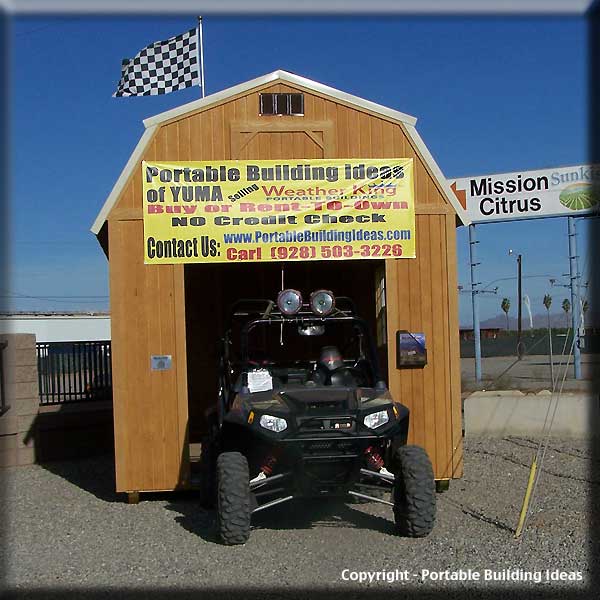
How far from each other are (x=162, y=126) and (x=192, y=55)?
255 centimetres

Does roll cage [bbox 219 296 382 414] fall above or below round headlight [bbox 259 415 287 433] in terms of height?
above

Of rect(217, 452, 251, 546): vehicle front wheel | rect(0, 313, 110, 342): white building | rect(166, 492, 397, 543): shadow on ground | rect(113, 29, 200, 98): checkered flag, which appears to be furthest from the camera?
rect(0, 313, 110, 342): white building

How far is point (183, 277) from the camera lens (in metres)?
9.67

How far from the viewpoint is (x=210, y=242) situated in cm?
955

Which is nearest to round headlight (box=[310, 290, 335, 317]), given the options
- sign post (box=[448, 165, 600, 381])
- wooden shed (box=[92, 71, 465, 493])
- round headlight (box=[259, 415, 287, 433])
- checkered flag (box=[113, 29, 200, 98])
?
wooden shed (box=[92, 71, 465, 493])

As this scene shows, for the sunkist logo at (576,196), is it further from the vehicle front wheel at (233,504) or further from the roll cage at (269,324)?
the vehicle front wheel at (233,504)

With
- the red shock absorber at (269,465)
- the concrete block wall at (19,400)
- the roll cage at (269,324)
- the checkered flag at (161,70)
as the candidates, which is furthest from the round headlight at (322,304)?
the concrete block wall at (19,400)

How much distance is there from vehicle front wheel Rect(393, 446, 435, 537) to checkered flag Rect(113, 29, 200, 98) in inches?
263

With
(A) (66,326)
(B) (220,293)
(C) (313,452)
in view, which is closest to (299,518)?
(C) (313,452)

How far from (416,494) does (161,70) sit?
24.1ft

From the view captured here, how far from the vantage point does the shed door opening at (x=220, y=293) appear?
13305 millimetres

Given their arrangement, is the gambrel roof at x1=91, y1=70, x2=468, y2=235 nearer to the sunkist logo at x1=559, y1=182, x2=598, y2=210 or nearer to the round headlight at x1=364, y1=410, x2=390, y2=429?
the round headlight at x1=364, y1=410, x2=390, y2=429

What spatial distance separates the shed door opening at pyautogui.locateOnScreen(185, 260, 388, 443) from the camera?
13305 millimetres

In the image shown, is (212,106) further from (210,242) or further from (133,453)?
A: (133,453)
